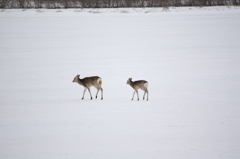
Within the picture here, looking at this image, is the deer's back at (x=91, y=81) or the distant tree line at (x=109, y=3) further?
the distant tree line at (x=109, y=3)

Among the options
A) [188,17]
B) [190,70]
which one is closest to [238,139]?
[190,70]

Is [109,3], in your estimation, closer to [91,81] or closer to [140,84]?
[91,81]

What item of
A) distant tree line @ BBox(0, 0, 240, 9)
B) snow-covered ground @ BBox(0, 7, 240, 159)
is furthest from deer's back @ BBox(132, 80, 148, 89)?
distant tree line @ BBox(0, 0, 240, 9)

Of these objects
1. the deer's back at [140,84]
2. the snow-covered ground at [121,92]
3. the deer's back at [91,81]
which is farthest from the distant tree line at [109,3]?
the deer's back at [140,84]

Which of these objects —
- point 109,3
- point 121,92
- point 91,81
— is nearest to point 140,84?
point 121,92

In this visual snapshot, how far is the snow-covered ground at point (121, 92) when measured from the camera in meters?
7.22

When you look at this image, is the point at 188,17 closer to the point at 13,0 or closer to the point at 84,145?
the point at 13,0

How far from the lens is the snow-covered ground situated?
7.22 meters

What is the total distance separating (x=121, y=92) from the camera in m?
12.3

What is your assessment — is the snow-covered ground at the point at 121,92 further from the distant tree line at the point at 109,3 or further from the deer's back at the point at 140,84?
the distant tree line at the point at 109,3

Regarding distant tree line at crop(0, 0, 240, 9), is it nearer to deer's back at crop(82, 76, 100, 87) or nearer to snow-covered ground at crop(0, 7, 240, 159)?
snow-covered ground at crop(0, 7, 240, 159)

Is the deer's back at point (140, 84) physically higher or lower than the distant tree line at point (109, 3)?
lower

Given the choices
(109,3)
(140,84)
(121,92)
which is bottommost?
(121,92)

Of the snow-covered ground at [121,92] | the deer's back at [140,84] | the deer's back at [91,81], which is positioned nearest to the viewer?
the snow-covered ground at [121,92]
